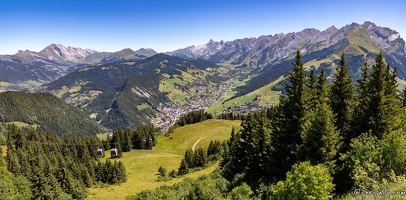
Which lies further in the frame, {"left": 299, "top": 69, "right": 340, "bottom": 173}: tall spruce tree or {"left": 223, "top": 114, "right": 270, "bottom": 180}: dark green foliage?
{"left": 223, "top": 114, "right": 270, "bottom": 180}: dark green foliage

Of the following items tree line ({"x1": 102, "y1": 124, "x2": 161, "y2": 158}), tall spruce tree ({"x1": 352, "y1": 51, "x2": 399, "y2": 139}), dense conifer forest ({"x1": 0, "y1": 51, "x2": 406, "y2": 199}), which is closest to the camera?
dense conifer forest ({"x1": 0, "y1": 51, "x2": 406, "y2": 199})

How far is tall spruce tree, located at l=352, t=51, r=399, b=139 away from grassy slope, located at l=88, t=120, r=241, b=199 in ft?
200

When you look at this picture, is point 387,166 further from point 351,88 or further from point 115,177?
point 115,177

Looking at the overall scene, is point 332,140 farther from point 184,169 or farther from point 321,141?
point 184,169

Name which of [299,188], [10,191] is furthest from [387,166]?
[10,191]

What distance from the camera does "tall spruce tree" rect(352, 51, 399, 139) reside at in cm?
3334

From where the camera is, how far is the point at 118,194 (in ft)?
273

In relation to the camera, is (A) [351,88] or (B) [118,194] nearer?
(A) [351,88]

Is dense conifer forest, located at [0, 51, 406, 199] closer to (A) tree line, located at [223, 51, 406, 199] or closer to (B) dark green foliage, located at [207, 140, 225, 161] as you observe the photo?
(A) tree line, located at [223, 51, 406, 199]

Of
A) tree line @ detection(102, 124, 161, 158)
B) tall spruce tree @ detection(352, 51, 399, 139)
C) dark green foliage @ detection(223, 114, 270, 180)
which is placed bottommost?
tree line @ detection(102, 124, 161, 158)

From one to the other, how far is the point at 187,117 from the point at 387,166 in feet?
575

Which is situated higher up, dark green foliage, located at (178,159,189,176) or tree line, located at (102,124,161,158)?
tree line, located at (102,124,161,158)

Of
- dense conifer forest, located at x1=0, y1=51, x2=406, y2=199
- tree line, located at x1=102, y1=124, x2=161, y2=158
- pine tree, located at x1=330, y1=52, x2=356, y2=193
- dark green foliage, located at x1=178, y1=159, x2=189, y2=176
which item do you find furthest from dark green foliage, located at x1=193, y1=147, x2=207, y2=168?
pine tree, located at x1=330, y1=52, x2=356, y2=193

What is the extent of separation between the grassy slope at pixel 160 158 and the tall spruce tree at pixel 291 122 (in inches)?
2039
